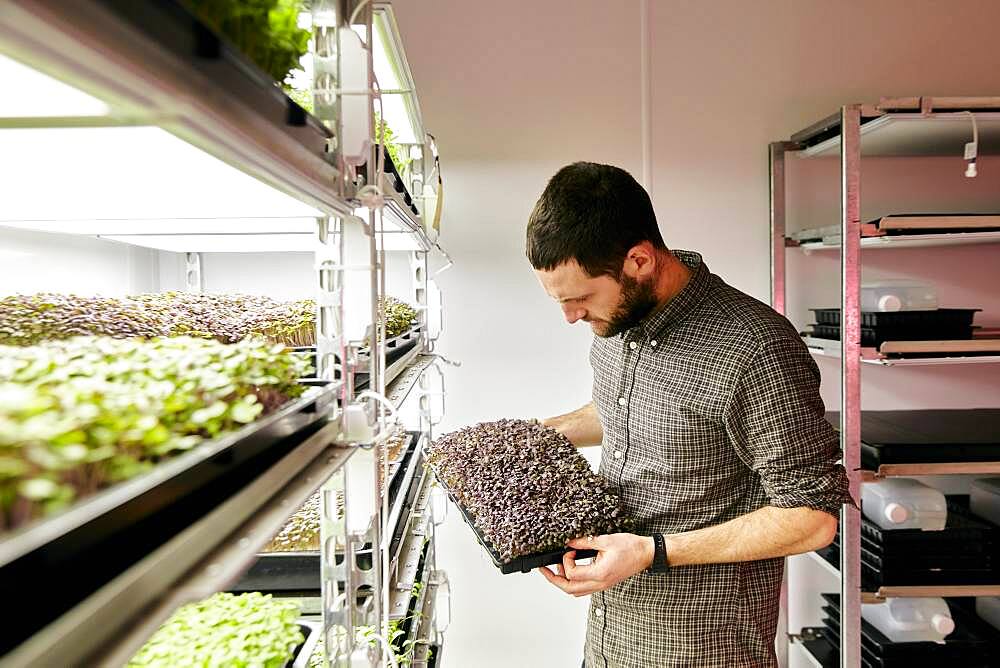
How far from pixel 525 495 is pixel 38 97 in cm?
126

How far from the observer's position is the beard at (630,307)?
5.50 ft

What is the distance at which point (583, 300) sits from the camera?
1.70 meters

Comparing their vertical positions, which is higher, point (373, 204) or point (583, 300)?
point (373, 204)

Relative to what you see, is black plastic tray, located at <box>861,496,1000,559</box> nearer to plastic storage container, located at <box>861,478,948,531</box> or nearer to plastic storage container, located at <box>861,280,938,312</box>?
plastic storage container, located at <box>861,478,948,531</box>

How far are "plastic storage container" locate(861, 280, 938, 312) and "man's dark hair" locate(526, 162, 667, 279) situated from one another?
4.17ft

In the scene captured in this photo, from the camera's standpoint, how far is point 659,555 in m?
1.56

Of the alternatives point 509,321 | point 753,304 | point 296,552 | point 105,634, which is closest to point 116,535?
point 105,634

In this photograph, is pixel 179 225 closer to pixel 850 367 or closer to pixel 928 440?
pixel 850 367

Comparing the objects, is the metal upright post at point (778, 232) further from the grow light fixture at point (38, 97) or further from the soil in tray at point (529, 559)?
the grow light fixture at point (38, 97)

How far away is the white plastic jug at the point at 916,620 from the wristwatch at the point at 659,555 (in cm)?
158

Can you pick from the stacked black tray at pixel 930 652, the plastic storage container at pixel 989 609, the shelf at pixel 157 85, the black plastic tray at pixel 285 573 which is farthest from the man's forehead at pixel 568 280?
the plastic storage container at pixel 989 609

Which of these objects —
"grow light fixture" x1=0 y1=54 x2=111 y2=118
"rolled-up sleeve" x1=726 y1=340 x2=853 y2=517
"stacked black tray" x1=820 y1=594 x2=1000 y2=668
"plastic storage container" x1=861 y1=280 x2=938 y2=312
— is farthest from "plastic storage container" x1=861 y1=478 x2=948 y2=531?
"grow light fixture" x1=0 y1=54 x2=111 y2=118

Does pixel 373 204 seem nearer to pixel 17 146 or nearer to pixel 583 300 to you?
pixel 17 146

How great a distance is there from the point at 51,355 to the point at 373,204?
51 cm
